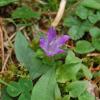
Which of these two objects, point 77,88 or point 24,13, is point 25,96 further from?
point 24,13

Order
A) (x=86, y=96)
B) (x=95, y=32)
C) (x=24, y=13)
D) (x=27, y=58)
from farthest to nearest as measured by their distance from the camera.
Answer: (x=24, y=13)
(x=95, y=32)
(x=27, y=58)
(x=86, y=96)

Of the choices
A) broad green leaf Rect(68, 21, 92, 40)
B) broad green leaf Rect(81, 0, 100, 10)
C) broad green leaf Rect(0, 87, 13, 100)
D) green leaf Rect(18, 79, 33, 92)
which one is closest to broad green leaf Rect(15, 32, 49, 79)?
green leaf Rect(18, 79, 33, 92)

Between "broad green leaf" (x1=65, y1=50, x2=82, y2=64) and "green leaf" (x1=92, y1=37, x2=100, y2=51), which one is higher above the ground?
"green leaf" (x1=92, y1=37, x2=100, y2=51)

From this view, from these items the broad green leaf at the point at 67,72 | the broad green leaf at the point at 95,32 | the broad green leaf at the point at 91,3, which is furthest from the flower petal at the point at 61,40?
the broad green leaf at the point at 91,3

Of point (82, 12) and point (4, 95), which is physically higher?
point (82, 12)

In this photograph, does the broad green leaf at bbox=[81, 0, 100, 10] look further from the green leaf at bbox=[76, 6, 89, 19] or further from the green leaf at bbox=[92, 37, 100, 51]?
the green leaf at bbox=[92, 37, 100, 51]

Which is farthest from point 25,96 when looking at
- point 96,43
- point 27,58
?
point 96,43
